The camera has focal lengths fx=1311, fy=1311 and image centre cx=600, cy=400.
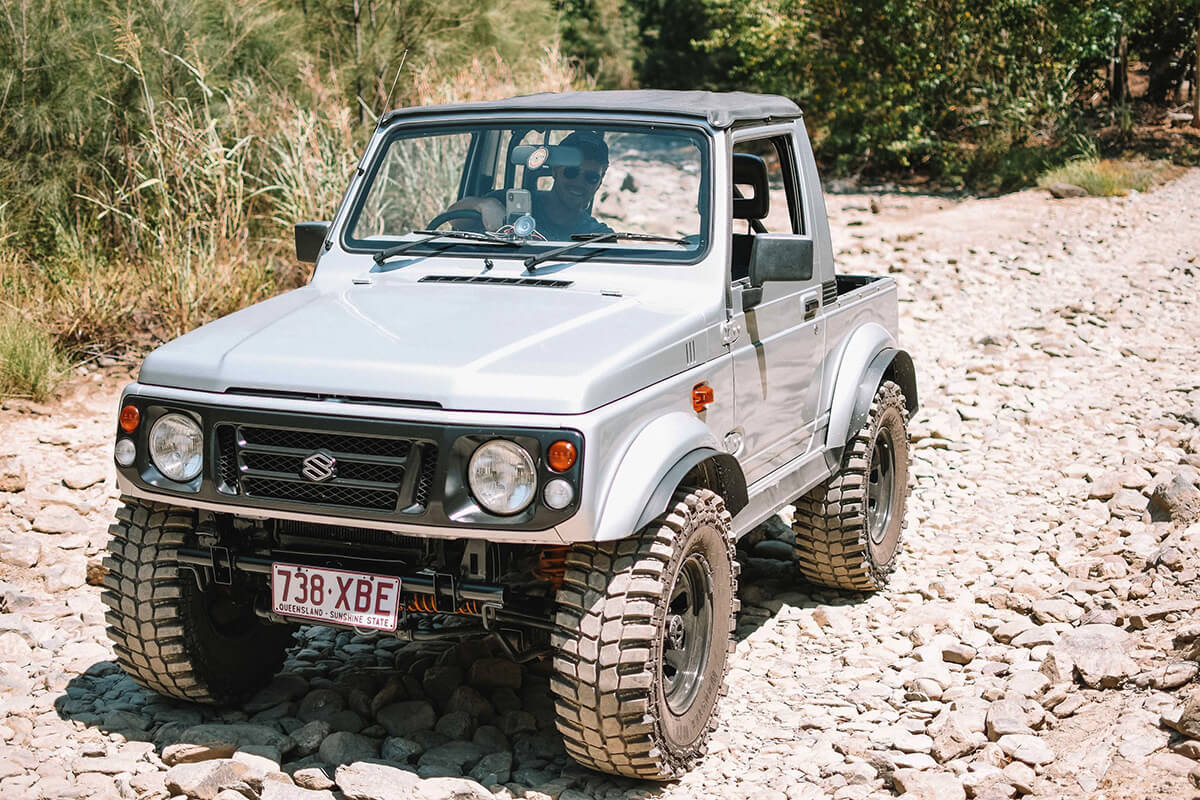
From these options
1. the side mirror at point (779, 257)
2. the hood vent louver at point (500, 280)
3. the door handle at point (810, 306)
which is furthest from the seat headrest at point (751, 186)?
the hood vent louver at point (500, 280)

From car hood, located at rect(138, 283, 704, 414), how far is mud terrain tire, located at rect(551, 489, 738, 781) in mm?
474

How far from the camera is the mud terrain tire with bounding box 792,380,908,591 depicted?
562cm

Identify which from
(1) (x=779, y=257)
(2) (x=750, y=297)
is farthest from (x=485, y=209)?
(1) (x=779, y=257)

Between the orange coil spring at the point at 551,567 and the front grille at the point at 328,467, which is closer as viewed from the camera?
the front grille at the point at 328,467

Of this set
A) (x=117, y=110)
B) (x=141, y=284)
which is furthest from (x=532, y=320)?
(x=117, y=110)

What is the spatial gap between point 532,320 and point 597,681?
3.84 feet

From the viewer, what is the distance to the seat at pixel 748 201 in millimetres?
5543

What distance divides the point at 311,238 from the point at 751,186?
1.86 metres

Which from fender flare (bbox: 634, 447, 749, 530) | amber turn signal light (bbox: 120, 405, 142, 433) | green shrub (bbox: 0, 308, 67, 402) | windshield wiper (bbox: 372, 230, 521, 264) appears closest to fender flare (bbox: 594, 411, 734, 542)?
fender flare (bbox: 634, 447, 749, 530)

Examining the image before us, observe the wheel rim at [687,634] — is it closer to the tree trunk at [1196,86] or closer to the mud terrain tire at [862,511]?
the mud terrain tire at [862,511]

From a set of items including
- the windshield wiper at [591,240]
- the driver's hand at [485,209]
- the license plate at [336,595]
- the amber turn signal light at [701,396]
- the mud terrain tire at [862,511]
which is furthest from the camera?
the mud terrain tire at [862,511]

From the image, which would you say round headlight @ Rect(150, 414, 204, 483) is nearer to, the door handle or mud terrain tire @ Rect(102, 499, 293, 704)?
mud terrain tire @ Rect(102, 499, 293, 704)

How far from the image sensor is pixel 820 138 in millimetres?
18000

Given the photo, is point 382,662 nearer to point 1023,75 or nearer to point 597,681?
point 597,681
